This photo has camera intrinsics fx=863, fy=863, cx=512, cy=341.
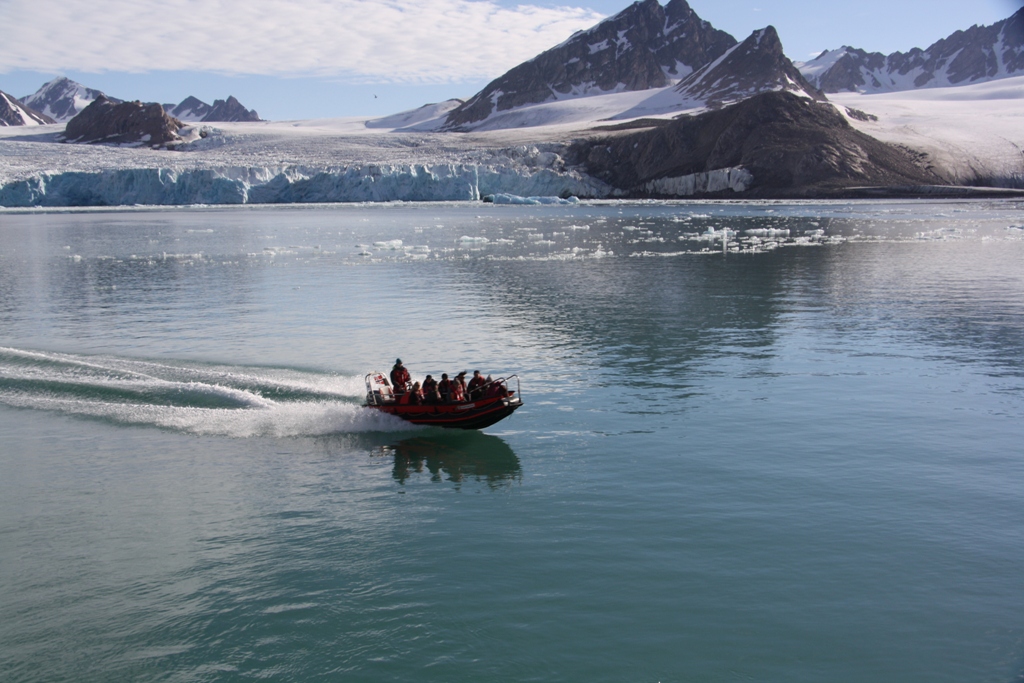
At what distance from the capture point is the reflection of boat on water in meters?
17.3

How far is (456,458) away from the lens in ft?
54.1

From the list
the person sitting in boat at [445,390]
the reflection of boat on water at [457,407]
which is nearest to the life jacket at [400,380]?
the reflection of boat on water at [457,407]

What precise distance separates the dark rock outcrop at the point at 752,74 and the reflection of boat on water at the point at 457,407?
6955 inches

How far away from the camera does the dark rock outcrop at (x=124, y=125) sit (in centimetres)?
14388

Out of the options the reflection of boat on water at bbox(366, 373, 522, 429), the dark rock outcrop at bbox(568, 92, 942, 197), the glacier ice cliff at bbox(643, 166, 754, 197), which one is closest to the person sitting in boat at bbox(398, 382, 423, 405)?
the reflection of boat on water at bbox(366, 373, 522, 429)

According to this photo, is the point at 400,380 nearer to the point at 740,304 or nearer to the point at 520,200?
the point at 740,304

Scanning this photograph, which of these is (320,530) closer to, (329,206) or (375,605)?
(375,605)

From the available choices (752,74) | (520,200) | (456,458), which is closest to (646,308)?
(456,458)

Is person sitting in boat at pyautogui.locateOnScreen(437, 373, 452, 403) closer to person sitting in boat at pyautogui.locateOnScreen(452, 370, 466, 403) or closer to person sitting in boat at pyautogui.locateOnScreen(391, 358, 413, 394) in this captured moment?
person sitting in boat at pyautogui.locateOnScreen(452, 370, 466, 403)

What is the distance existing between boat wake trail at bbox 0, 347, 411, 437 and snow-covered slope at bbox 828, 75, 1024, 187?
134427 mm

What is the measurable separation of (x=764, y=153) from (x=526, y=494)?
125 meters

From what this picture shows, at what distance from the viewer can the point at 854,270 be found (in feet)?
140

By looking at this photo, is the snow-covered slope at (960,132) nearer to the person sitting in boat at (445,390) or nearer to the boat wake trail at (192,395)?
the boat wake trail at (192,395)

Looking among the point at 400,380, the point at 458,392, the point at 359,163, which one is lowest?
the point at 458,392
